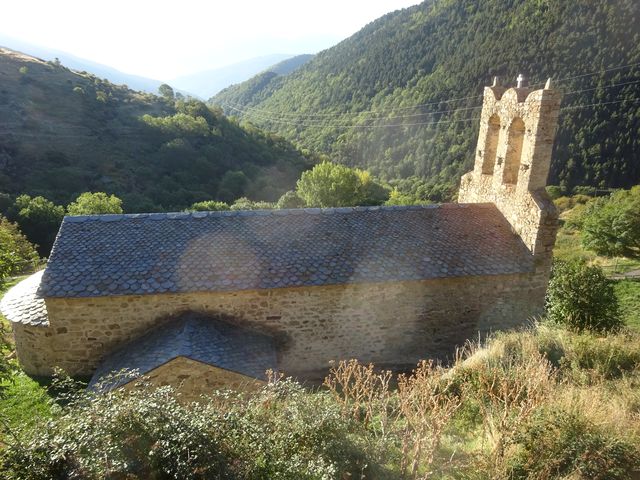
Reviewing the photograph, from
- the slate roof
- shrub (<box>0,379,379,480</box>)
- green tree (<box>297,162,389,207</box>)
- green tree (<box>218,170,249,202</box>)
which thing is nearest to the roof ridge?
the slate roof

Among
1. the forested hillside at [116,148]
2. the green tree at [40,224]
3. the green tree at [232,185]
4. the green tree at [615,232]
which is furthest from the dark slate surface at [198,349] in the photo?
the green tree at [232,185]

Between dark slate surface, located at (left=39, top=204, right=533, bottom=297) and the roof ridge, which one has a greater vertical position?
the roof ridge

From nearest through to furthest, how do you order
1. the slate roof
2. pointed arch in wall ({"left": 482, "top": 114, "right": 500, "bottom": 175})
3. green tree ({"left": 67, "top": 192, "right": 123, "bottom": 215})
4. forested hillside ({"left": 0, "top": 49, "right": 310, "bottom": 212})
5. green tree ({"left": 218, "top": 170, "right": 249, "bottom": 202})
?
1. the slate roof
2. pointed arch in wall ({"left": 482, "top": 114, "right": 500, "bottom": 175})
3. green tree ({"left": 67, "top": 192, "right": 123, "bottom": 215})
4. forested hillside ({"left": 0, "top": 49, "right": 310, "bottom": 212})
5. green tree ({"left": 218, "top": 170, "right": 249, "bottom": 202})

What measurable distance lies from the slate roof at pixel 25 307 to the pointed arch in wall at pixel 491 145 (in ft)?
40.9

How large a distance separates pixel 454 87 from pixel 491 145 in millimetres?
76754

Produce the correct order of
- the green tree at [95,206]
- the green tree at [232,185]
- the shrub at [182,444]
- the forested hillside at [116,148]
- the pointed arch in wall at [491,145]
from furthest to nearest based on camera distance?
the green tree at [232,185], the forested hillside at [116,148], the green tree at [95,206], the pointed arch in wall at [491,145], the shrub at [182,444]

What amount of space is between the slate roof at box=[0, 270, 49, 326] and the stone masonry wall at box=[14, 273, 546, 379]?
0.64 ft

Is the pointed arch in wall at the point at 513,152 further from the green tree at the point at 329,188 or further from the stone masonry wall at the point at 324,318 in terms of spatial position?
the green tree at the point at 329,188

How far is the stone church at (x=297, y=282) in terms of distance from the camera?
8.91 metres

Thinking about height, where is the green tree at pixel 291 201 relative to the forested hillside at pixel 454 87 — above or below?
below

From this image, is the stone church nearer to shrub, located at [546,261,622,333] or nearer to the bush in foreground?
shrub, located at [546,261,622,333]

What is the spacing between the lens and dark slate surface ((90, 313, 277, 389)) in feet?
25.4

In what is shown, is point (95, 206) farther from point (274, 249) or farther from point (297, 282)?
point (297, 282)

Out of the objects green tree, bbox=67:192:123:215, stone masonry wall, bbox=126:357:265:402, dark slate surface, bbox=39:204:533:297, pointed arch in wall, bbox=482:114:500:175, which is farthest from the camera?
green tree, bbox=67:192:123:215
